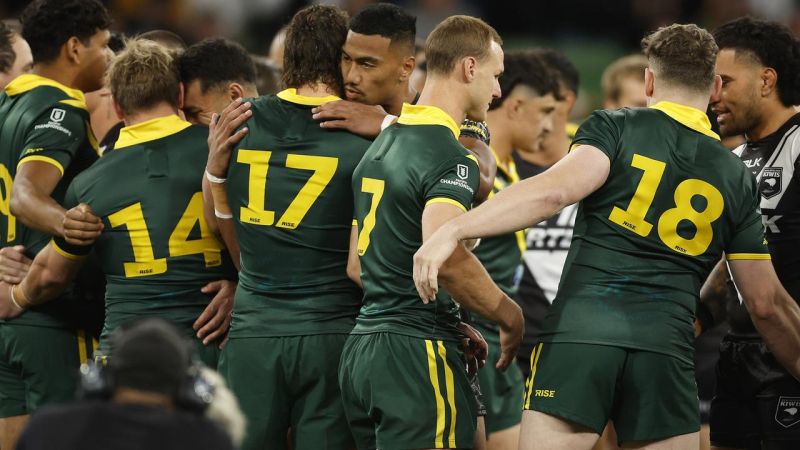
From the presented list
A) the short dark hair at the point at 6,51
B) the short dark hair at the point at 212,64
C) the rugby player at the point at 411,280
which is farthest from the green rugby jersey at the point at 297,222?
the short dark hair at the point at 6,51

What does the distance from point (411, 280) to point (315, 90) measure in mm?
1230

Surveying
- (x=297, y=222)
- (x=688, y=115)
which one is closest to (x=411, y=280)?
(x=297, y=222)

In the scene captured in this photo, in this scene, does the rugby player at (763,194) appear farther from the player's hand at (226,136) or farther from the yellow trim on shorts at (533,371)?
the player's hand at (226,136)

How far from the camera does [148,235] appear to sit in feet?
19.7

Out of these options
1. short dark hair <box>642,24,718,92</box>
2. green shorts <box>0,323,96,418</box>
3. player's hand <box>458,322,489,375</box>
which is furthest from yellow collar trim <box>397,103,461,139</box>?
green shorts <box>0,323,96,418</box>

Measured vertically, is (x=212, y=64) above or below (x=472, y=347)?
above

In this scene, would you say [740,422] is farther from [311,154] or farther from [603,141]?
[311,154]

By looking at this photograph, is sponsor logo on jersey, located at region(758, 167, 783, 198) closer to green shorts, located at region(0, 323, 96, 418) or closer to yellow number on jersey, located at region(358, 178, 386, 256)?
yellow number on jersey, located at region(358, 178, 386, 256)

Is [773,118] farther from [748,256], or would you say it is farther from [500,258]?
[500,258]

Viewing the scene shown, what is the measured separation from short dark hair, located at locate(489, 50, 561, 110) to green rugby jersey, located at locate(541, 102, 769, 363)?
3343 millimetres

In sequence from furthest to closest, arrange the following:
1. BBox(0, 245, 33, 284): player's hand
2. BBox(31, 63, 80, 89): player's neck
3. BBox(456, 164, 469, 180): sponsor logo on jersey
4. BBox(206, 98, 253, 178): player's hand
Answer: BBox(31, 63, 80, 89): player's neck, BBox(0, 245, 33, 284): player's hand, BBox(206, 98, 253, 178): player's hand, BBox(456, 164, 469, 180): sponsor logo on jersey

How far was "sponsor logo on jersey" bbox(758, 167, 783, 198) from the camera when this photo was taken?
5961 millimetres

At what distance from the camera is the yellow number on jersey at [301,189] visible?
18.2 ft

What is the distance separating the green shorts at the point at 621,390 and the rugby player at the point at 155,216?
193 cm
